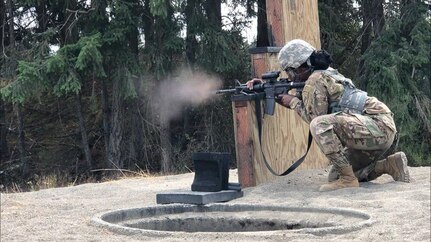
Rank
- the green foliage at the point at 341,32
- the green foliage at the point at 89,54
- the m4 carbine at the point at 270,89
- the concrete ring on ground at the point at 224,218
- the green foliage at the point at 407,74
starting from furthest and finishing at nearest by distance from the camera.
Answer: the green foliage at the point at 341,32, the green foliage at the point at 407,74, the green foliage at the point at 89,54, the m4 carbine at the point at 270,89, the concrete ring on ground at the point at 224,218

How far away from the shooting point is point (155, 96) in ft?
50.2

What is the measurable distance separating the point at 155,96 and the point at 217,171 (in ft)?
28.9

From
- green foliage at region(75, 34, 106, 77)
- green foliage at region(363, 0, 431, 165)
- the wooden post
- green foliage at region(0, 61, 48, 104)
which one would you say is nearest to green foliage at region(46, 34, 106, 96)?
green foliage at region(75, 34, 106, 77)

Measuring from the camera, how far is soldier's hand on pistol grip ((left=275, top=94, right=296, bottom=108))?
6922mm

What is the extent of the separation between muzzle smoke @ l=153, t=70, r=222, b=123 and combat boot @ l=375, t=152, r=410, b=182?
7.95 m

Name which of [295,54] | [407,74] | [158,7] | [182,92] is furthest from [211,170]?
[407,74]

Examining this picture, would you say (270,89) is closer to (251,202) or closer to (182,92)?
(251,202)

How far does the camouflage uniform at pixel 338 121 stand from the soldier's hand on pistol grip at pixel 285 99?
0.04 m

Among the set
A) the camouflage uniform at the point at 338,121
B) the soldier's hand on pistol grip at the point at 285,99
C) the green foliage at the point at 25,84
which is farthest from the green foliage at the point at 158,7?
the camouflage uniform at the point at 338,121

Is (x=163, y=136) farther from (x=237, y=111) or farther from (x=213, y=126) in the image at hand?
(x=237, y=111)

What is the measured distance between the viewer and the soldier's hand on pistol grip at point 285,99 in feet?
22.7

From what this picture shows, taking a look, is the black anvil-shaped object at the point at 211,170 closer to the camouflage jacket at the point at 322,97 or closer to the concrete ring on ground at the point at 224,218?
the concrete ring on ground at the point at 224,218

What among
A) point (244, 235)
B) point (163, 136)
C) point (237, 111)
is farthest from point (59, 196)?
point (163, 136)

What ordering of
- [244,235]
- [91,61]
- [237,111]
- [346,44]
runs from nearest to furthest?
[244,235]
[237,111]
[91,61]
[346,44]
